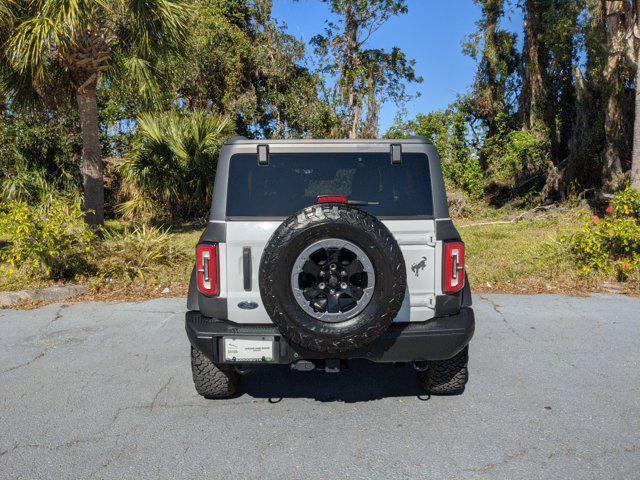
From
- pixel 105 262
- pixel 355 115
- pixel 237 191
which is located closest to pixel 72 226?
pixel 105 262

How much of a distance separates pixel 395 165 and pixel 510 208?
14.6 metres

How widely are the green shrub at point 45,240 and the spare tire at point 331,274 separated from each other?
4.77 meters

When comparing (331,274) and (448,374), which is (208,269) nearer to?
(331,274)

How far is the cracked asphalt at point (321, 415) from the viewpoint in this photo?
2707 mm

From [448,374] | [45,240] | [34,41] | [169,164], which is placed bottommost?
[448,374]

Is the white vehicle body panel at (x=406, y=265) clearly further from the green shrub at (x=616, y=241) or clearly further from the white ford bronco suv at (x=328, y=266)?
the green shrub at (x=616, y=241)

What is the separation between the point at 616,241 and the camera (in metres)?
6.98

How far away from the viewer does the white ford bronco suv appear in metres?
2.83

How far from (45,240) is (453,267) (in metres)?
5.46

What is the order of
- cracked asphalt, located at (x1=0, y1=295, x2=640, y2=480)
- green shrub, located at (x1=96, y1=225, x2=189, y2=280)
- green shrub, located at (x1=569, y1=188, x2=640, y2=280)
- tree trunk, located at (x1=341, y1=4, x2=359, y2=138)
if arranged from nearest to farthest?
cracked asphalt, located at (x1=0, y1=295, x2=640, y2=480), green shrub, located at (x1=569, y1=188, x2=640, y2=280), green shrub, located at (x1=96, y1=225, x2=189, y2=280), tree trunk, located at (x1=341, y1=4, x2=359, y2=138)

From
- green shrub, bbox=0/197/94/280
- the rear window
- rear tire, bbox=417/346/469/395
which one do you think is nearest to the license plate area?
the rear window

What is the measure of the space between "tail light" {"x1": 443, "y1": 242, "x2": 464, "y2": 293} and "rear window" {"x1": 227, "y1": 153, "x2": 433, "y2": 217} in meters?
0.27

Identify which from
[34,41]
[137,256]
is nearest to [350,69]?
[34,41]

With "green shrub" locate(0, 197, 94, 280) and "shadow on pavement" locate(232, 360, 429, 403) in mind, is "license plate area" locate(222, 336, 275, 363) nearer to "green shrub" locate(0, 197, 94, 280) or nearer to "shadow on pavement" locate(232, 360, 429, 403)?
"shadow on pavement" locate(232, 360, 429, 403)
